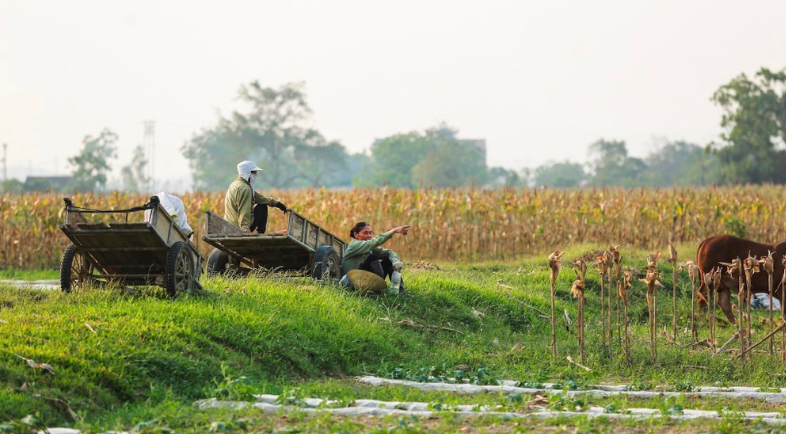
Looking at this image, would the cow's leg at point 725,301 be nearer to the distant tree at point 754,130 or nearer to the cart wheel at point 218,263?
the cart wheel at point 218,263

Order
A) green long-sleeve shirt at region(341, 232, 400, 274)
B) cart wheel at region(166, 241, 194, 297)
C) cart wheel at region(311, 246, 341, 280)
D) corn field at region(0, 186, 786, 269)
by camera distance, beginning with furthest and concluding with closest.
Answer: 1. corn field at region(0, 186, 786, 269)
2. cart wheel at region(311, 246, 341, 280)
3. green long-sleeve shirt at region(341, 232, 400, 274)
4. cart wheel at region(166, 241, 194, 297)

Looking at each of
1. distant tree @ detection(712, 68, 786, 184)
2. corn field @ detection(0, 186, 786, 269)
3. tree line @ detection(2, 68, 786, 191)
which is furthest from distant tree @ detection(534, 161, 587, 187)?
corn field @ detection(0, 186, 786, 269)

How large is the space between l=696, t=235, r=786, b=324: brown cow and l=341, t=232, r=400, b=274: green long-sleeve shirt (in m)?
4.97

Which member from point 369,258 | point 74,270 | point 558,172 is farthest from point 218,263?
point 558,172

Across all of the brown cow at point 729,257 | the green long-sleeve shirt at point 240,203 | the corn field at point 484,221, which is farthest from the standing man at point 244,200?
the corn field at point 484,221

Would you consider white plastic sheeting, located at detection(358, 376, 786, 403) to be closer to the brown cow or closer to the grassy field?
the grassy field

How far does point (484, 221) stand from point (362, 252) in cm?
1057

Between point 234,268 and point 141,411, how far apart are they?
676 centimetres

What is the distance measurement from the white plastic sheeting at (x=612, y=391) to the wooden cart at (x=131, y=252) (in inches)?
131

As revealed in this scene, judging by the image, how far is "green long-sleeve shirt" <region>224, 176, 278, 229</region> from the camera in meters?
13.8

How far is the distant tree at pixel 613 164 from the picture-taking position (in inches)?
3565

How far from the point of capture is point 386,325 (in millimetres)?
12117

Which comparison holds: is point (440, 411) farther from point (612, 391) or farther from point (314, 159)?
point (314, 159)

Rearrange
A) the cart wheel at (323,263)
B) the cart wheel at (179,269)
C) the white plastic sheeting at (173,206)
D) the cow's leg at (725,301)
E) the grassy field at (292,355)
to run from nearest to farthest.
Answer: the grassy field at (292,355) < the cart wheel at (179,269) < the cart wheel at (323,263) < the white plastic sheeting at (173,206) < the cow's leg at (725,301)
